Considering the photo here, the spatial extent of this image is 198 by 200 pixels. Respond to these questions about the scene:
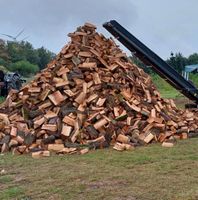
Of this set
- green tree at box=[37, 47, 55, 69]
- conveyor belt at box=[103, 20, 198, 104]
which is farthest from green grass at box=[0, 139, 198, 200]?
green tree at box=[37, 47, 55, 69]

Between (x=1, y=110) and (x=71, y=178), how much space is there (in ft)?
14.1

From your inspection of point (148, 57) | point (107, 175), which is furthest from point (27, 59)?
point (107, 175)

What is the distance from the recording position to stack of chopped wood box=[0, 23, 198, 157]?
743 cm

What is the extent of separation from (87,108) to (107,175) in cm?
292

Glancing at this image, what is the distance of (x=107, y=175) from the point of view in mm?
5145

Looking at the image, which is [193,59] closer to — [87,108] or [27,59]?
[27,59]

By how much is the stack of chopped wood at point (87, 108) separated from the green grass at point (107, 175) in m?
0.60

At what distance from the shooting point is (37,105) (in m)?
8.34

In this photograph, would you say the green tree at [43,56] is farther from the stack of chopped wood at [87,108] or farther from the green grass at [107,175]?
the green grass at [107,175]

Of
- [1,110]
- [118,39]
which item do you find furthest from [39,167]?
[118,39]

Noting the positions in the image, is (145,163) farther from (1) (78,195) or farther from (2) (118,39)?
(2) (118,39)

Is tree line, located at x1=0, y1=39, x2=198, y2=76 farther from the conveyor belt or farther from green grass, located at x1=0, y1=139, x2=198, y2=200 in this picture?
green grass, located at x1=0, y1=139, x2=198, y2=200

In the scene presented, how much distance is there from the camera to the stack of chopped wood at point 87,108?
7426 mm

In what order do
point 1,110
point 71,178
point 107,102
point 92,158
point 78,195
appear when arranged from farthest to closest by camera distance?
point 1,110
point 107,102
point 92,158
point 71,178
point 78,195
